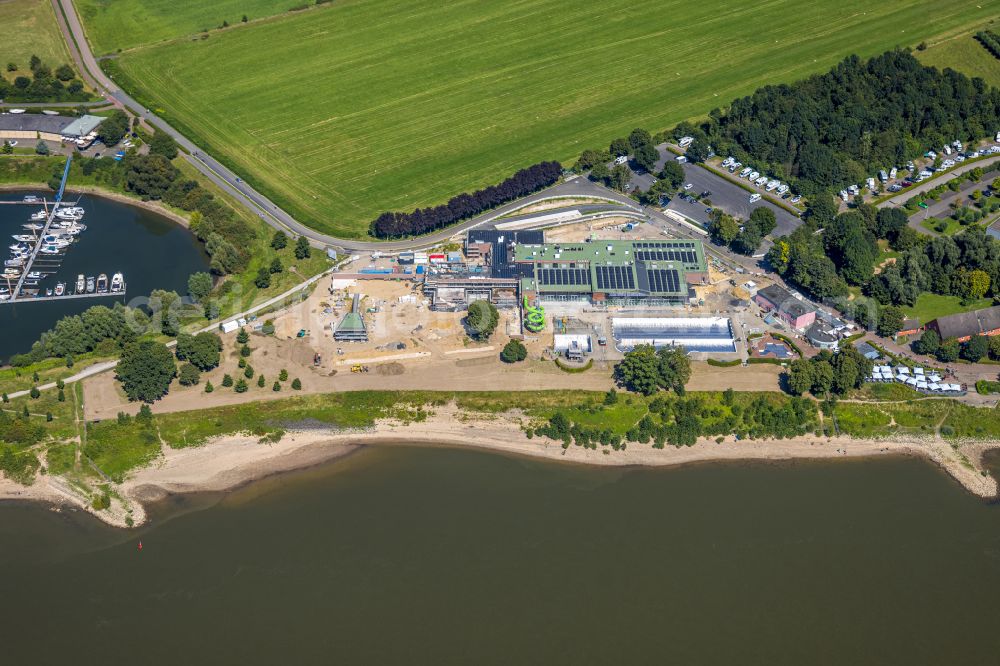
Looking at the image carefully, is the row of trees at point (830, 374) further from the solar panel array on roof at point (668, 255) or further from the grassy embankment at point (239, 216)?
the grassy embankment at point (239, 216)

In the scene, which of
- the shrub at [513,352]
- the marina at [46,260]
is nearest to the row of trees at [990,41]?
the shrub at [513,352]

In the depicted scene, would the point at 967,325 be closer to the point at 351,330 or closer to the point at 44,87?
the point at 351,330

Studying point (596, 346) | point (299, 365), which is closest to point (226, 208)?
point (299, 365)

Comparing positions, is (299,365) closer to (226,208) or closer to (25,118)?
(226,208)

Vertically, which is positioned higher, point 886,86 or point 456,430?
point 886,86

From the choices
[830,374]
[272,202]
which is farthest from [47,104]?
[830,374]

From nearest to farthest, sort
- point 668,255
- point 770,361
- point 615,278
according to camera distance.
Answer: point 770,361
point 615,278
point 668,255
